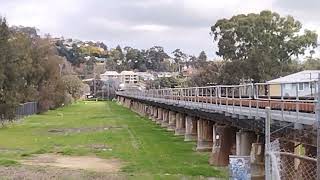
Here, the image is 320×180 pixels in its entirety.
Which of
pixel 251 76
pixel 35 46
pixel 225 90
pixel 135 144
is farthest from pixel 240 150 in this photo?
pixel 35 46

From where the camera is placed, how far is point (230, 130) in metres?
36.3

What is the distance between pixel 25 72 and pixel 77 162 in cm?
5074

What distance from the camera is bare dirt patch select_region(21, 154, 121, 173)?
32688mm

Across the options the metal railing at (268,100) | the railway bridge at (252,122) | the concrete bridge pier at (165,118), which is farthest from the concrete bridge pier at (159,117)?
the metal railing at (268,100)

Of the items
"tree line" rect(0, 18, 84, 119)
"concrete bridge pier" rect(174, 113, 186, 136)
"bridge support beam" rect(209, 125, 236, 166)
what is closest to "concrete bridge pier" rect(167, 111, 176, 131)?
"concrete bridge pier" rect(174, 113, 186, 136)

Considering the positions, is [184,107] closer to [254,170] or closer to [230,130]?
[230,130]

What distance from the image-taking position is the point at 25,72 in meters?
84.4

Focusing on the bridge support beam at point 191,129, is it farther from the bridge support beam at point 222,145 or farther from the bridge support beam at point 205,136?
the bridge support beam at point 222,145

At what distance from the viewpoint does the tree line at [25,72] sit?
229ft

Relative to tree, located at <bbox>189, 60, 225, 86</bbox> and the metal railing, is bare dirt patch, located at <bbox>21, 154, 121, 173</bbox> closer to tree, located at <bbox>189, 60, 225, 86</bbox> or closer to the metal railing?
the metal railing

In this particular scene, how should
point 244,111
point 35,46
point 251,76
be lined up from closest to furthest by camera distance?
point 244,111 → point 251,76 → point 35,46

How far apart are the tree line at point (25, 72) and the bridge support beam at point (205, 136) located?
92.9 feet

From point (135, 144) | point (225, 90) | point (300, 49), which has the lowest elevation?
point (135, 144)

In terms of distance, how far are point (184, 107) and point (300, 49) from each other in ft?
161
